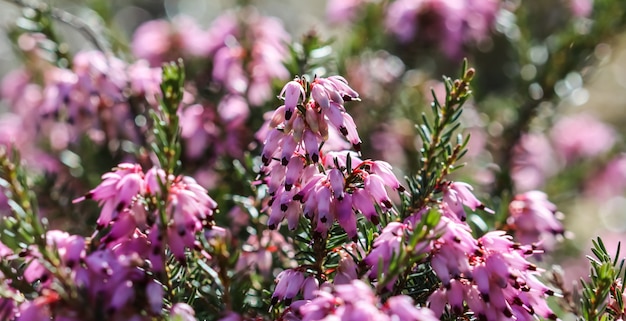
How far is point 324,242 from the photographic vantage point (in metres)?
1.13

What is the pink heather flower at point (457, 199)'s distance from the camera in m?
1.15

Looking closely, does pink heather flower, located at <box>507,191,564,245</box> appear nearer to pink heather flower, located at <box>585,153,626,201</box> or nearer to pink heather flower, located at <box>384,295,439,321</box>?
pink heather flower, located at <box>384,295,439,321</box>

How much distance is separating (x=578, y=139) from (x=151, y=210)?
2304 mm

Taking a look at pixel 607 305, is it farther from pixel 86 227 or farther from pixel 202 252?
pixel 86 227

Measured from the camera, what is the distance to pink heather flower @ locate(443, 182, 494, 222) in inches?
45.2

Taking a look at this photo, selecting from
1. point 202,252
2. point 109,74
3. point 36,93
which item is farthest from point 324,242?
point 36,93

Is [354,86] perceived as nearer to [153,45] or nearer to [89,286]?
[153,45]

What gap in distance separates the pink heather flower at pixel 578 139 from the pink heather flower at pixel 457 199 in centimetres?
188

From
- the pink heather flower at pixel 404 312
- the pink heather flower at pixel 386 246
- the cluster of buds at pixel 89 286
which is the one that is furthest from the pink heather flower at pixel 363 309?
the cluster of buds at pixel 89 286

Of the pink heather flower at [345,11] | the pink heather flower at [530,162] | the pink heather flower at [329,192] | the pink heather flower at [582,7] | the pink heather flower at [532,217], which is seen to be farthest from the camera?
the pink heather flower at [345,11]

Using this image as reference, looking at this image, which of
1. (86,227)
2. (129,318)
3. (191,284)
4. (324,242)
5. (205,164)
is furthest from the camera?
(205,164)

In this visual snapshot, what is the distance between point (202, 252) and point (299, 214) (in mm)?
177

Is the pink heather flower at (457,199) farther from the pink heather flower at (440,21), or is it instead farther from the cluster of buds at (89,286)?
A: the pink heather flower at (440,21)

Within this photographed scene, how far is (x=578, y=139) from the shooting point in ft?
9.86
